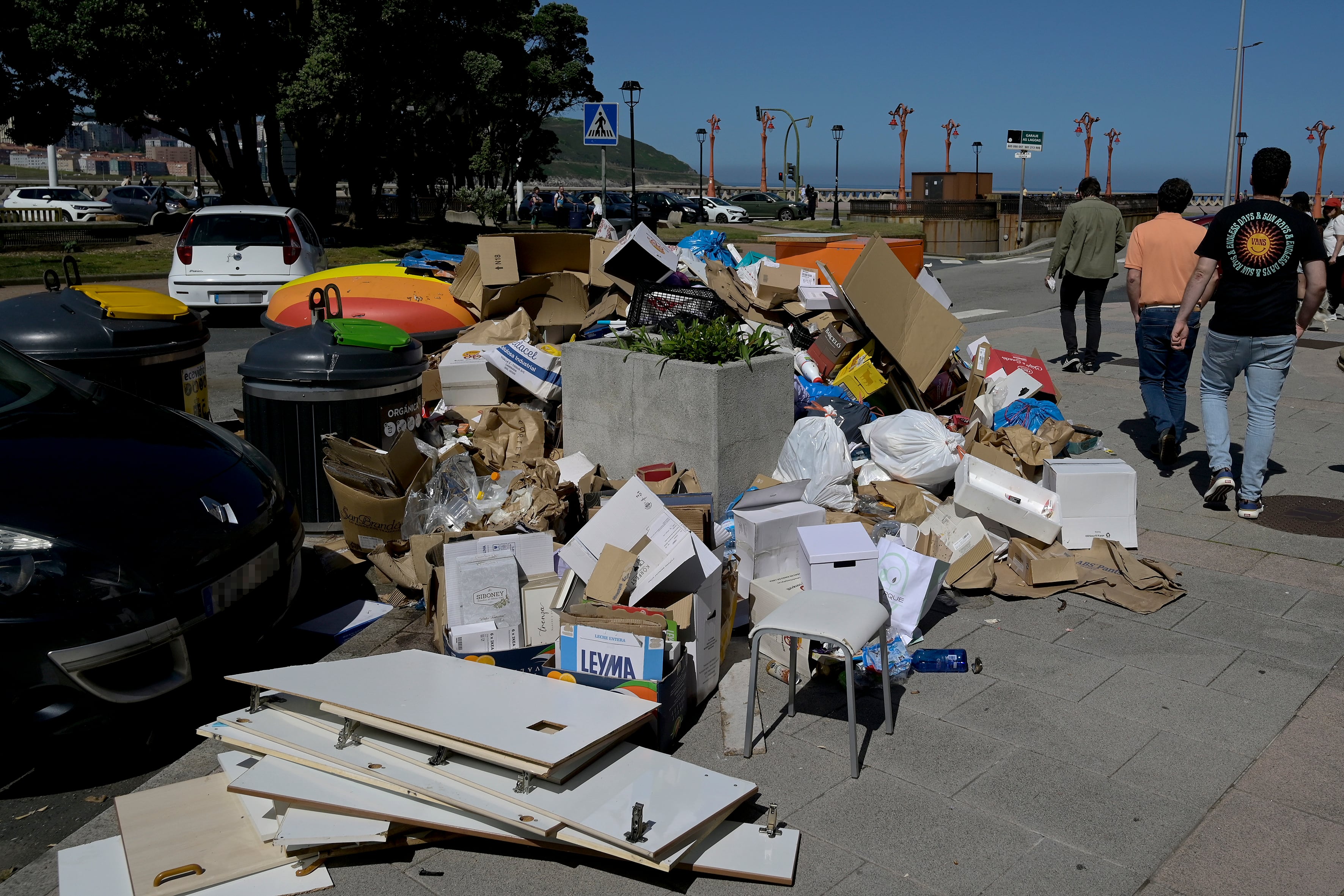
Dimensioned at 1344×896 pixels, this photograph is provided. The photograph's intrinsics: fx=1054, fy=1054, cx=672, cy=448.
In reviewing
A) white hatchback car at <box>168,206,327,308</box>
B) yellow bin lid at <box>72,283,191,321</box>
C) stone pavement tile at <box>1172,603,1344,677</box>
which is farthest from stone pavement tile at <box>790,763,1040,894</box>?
white hatchback car at <box>168,206,327,308</box>

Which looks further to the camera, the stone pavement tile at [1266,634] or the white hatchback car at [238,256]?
the white hatchback car at [238,256]

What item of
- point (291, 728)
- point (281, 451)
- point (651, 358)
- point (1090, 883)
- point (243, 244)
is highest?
point (243, 244)

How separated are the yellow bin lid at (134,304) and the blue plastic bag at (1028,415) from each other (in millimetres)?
5268

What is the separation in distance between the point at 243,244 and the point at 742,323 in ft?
30.6

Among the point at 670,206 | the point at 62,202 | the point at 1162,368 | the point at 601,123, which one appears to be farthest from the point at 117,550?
the point at 62,202

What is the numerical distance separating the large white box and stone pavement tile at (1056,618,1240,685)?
32.6 inches

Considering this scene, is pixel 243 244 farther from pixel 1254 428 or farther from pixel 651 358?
pixel 1254 428

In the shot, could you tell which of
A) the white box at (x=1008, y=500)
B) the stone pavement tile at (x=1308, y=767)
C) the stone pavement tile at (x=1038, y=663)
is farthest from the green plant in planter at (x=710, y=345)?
the stone pavement tile at (x=1308, y=767)

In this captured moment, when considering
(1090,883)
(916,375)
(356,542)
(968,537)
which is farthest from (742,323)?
(1090,883)

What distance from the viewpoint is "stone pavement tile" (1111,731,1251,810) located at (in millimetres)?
3387

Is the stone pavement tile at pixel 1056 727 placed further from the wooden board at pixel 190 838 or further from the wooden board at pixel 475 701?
the wooden board at pixel 190 838

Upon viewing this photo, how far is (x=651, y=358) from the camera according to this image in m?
5.75

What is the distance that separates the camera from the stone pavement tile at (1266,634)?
4.37 metres

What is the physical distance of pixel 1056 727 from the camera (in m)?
3.83
